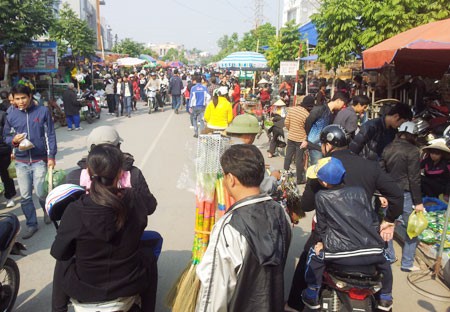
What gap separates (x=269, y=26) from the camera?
42.8 metres

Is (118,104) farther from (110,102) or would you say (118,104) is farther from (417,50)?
(417,50)

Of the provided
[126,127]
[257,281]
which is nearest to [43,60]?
[126,127]

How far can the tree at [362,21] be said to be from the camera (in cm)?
754

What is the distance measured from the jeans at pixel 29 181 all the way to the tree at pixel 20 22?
8325 millimetres

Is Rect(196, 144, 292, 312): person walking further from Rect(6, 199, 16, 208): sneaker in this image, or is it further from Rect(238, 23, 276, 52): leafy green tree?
Rect(238, 23, 276, 52): leafy green tree

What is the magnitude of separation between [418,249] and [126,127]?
1121 centimetres

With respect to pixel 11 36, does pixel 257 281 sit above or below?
below

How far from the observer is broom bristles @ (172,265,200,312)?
3121 millimetres

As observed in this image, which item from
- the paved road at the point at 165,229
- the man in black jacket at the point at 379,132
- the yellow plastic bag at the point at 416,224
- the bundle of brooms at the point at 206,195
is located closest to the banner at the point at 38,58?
the paved road at the point at 165,229

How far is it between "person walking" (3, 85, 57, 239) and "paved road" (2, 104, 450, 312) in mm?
647

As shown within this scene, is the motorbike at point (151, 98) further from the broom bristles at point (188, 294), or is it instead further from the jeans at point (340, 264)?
the jeans at point (340, 264)

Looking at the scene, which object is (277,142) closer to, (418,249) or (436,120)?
(436,120)

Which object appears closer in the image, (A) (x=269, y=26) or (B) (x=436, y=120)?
(B) (x=436, y=120)

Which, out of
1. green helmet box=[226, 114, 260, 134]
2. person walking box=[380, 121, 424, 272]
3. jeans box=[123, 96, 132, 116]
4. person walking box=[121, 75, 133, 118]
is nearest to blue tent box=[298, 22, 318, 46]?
person walking box=[121, 75, 133, 118]
